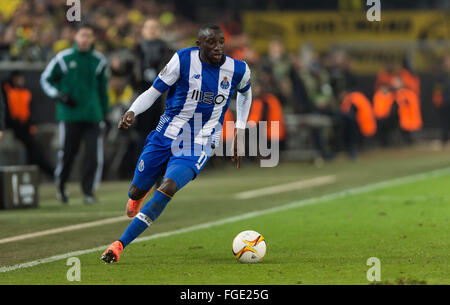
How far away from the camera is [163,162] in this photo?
8.45 metres

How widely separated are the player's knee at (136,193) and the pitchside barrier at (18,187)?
400 centimetres

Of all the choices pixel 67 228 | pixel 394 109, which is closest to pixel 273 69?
pixel 394 109

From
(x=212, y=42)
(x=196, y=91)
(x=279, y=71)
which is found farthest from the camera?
(x=279, y=71)

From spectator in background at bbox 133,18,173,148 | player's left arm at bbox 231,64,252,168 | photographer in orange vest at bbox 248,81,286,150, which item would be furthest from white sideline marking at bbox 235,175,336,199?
player's left arm at bbox 231,64,252,168

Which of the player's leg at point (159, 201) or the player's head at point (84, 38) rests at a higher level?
the player's head at point (84, 38)

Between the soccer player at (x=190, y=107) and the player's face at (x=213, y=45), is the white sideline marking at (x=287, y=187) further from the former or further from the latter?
the player's face at (x=213, y=45)

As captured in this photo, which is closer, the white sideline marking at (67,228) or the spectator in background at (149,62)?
the white sideline marking at (67,228)

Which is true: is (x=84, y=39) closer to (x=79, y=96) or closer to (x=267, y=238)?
(x=79, y=96)

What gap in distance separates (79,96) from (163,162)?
180 inches

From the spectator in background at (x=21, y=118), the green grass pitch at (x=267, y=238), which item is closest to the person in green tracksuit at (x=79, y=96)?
the green grass pitch at (x=267, y=238)

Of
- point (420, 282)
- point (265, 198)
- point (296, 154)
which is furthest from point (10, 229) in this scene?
point (296, 154)

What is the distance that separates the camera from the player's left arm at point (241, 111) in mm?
8594

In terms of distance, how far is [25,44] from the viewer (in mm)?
17438
